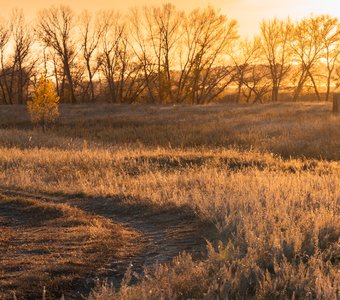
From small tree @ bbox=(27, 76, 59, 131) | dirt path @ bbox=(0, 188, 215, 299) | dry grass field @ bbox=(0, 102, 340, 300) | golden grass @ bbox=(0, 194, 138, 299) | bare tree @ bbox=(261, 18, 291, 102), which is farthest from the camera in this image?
bare tree @ bbox=(261, 18, 291, 102)

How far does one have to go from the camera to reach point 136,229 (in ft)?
22.7

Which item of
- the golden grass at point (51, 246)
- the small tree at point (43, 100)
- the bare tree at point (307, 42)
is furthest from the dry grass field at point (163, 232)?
the bare tree at point (307, 42)

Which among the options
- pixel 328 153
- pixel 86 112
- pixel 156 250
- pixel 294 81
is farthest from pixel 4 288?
pixel 294 81

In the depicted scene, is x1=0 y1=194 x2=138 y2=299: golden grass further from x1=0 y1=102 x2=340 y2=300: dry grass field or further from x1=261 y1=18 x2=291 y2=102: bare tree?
x1=261 y1=18 x2=291 y2=102: bare tree

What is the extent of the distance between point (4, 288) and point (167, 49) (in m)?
52.2

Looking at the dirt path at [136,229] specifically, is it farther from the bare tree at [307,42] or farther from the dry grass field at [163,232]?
the bare tree at [307,42]

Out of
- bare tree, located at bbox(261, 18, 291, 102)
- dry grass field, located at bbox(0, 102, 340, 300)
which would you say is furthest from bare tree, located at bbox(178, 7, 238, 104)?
dry grass field, located at bbox(0, 102, 340, 300)

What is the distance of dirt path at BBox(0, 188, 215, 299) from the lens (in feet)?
17.0

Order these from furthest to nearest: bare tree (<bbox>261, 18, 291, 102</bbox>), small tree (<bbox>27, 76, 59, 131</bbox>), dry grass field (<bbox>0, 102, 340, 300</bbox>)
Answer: bare tree (<bbox>261, 18, 291, 102</bbox>), small tree (<bbox>27, 76, 59, 131</bbox>), dry grass field (<bbox>0, 102, 340, 300</bbox>)

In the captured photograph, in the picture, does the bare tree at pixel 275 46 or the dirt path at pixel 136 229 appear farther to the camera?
the bare tree at pixel 275 46

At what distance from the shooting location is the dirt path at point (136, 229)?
520 centimetres

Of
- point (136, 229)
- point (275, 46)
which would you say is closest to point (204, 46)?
point (275, 46)

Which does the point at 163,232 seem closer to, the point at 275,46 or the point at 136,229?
the point at 136,229

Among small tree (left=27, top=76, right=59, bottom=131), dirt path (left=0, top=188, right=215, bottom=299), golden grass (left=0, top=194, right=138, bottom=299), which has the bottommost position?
dirt path (left=0, top=188, right=215, bottom=299)
